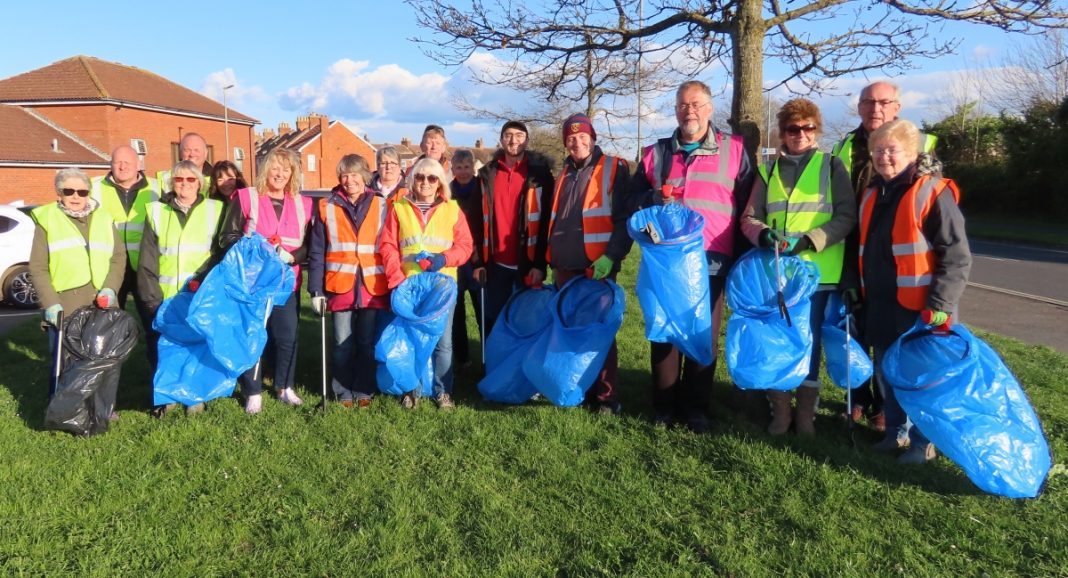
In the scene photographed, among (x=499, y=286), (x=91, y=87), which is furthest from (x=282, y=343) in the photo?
(x=91, y=87)

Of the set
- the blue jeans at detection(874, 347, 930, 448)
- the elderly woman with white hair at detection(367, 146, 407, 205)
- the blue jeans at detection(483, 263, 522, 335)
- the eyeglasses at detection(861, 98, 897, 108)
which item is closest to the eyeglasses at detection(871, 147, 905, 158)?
the eyeglasses at detection(861, 98, 897, 108)

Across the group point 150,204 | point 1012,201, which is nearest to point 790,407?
point 150,204

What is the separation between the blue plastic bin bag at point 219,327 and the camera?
13.5ft

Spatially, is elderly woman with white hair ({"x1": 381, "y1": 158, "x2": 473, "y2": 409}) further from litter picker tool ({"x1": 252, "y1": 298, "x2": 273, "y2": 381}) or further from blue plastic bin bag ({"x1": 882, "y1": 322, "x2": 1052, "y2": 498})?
blue plastic bin bag ({"x1": 882, "y1": 322, "x2": 1052, "y2": 498})

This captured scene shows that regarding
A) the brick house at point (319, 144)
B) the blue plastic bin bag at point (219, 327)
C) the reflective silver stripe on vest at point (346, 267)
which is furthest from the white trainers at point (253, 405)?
the brick house at point (319, 144)

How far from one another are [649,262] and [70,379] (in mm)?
3357

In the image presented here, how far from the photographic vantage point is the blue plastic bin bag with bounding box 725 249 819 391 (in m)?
3.53

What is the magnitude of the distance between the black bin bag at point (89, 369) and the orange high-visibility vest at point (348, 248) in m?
1.28

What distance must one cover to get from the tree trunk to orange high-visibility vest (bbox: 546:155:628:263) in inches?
69.7

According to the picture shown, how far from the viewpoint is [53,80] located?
3177cm

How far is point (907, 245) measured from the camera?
11.0ft

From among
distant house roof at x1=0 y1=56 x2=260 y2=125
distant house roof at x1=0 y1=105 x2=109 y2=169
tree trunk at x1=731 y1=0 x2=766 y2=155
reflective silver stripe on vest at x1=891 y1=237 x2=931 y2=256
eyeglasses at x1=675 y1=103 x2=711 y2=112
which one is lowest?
reflective silver stripe on vest at x1=891 y1=237 x2=931 y2=256

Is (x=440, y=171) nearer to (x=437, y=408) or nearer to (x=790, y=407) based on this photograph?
(x=437, y=408)

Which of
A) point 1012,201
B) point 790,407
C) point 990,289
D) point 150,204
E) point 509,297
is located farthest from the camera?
point 1012,201
